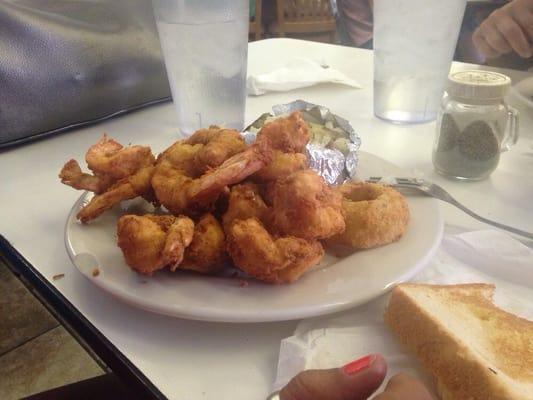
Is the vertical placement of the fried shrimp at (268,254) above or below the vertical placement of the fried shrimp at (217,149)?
below

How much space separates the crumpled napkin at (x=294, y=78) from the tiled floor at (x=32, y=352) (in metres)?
0.94

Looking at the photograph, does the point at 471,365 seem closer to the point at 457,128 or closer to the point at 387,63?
the point at 457,128

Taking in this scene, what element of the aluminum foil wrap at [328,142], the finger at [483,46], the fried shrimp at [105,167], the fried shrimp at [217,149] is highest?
the fried shrimp at [217,149]

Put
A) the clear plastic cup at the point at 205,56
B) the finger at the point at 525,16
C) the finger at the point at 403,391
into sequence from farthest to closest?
1. the finger at the point at 525,16
2. the clear plastic cup at the point at 205,56
3. the finger at the point at 403,391

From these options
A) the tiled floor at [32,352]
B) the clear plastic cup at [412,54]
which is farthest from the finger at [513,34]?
the tiled floor at [32,352]

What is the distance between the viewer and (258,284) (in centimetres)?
53

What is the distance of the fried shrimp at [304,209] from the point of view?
538mm

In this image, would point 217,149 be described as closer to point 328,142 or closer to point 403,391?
point 328,142

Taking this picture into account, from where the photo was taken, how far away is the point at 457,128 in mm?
829

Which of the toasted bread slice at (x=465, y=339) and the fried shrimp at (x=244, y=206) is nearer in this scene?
the toasted bread slice at (x=465, y=339)

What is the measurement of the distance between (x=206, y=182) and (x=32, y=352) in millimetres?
1293

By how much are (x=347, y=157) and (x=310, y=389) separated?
1.49 ft

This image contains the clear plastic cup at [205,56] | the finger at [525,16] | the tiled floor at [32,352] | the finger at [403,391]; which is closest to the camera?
the finger at [403,391]

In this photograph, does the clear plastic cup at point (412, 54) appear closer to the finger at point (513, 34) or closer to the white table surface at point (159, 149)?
the white table surface at point (159, 149)
